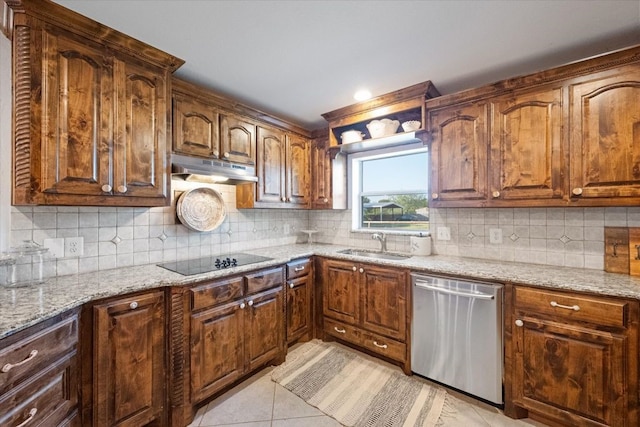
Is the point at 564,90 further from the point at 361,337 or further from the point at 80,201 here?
the point at 80,201

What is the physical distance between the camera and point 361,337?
250 centimetres

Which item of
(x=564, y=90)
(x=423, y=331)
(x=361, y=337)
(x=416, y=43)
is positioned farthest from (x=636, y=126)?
(x=361, y=337)

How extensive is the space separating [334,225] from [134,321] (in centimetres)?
231

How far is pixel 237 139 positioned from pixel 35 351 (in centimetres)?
187

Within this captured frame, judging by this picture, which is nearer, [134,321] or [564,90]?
[134,321]

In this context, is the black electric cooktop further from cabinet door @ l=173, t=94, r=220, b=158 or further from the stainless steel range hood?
cabinet door @ l=173, t=94, r=220, b=158

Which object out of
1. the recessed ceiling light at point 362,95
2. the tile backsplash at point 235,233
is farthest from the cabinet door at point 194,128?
the recessed ceiling light at point 362,95

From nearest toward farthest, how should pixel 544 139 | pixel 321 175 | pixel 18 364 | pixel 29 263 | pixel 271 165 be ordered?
pixel 18 364
pixel 29 263
pixel 544 139
pixel 271 165
pixel 321 175

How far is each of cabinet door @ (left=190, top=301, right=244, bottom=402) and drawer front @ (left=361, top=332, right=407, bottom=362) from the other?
1086 millimetres

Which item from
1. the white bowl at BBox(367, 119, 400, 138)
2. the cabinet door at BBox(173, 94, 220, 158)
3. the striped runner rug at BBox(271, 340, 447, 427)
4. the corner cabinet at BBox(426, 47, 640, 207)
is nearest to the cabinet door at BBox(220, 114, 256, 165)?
the cabinet door at BBox(173, 94, 220, 158)

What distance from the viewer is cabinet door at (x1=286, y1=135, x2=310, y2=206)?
2.98 metres

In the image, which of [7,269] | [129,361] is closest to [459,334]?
[129,361]

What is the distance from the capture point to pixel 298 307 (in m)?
2.62

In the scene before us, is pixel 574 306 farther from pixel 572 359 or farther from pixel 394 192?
pixel 394 192
